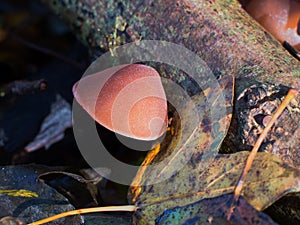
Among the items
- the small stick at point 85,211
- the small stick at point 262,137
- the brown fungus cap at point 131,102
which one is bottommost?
the small stick at point 85,211

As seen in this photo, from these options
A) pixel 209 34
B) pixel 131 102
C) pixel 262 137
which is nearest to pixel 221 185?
pixel 262 137

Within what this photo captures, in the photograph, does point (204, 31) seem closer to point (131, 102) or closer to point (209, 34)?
point (209, 34)

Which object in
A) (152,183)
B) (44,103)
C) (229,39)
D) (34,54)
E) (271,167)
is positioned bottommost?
(34,54)

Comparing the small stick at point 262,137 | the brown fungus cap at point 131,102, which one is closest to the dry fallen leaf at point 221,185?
the small stick at point 262,137

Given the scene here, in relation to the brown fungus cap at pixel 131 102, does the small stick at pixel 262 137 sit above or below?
above

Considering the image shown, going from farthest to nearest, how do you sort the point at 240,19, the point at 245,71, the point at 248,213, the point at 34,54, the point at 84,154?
the point at 34,54 < the point at 84,154 < the point at 240,19 < the point at 245,71 < the point at 248,213

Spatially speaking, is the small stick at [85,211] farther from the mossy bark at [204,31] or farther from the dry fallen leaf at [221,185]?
the mossy bark at [204,31]

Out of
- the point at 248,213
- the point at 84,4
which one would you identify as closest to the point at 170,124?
the point at 248,213

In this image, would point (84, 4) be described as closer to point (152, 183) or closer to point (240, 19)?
point (240, 19)

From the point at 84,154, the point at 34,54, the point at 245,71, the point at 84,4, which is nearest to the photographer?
the point at 245,71
